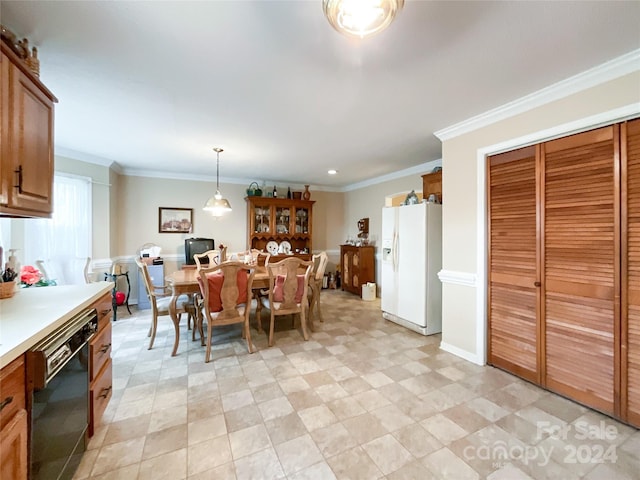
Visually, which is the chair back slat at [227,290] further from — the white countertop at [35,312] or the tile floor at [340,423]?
the white countertop at [35,312]

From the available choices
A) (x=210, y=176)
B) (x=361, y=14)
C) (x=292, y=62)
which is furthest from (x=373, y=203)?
(x=361, y=14)

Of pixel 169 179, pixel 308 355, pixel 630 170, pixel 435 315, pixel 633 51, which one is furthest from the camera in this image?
pixel 169 179

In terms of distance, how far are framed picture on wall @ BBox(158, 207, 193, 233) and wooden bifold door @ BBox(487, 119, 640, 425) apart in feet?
16.1

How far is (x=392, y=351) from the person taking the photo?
297cm

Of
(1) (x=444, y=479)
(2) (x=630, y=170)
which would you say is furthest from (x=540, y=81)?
(1) (x=444, y=479)

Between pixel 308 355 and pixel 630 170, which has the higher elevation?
pixel 630 170

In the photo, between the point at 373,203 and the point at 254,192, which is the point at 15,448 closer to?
the point at 254,192

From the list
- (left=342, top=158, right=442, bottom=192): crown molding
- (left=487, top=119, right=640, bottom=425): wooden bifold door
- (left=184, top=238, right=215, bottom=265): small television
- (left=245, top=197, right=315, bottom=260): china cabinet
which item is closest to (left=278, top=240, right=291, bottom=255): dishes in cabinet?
(left=245, top=197, right=315, bottom=260): china cabinet

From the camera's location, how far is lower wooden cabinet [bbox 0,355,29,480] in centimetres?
89

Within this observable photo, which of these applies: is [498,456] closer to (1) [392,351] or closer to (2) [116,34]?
(1) [392,351]

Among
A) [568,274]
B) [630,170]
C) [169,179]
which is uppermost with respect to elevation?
[169,179]

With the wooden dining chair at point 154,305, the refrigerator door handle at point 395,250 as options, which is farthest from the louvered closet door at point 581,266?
the wooden dining chair at point 154,305

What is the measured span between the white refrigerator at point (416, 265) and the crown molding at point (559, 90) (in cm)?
106

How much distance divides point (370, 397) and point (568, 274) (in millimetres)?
1787
